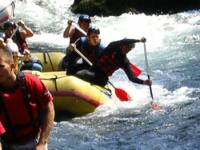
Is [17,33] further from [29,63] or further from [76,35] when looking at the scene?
[76,35]

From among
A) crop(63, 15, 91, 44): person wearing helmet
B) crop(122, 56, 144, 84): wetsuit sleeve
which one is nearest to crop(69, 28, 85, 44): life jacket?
crop(63, 15, 91, 44): person wearing helmet

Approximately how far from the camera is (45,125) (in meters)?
3.83

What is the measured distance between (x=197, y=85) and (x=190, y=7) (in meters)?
9.24

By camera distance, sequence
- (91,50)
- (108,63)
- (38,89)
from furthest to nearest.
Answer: (91,50) < (108,63) < (38,89)

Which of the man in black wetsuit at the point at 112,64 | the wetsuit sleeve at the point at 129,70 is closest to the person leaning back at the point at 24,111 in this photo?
the man in black wetsuit at the point at 112,64

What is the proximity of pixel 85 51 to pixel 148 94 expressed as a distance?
1488 millimetres

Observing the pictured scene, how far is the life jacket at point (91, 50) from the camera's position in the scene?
32.5ft

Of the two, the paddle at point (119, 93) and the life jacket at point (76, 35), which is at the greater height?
the life jacket at point (76, 35)

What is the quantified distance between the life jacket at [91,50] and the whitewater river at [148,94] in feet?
3.03

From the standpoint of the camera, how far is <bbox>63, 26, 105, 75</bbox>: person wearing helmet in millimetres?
9727

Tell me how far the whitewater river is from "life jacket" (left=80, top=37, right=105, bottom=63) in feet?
3.03

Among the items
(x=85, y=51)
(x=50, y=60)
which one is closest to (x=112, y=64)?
(x=85, y=51)

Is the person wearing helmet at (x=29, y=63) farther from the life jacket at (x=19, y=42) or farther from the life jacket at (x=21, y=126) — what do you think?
the life jacket at (x=21, y=126)

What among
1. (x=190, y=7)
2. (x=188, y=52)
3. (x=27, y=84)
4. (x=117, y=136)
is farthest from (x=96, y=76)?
(x=190, y=7)
